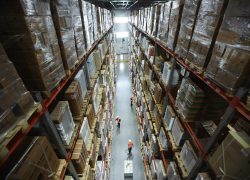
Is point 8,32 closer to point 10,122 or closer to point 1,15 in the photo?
point 1,15

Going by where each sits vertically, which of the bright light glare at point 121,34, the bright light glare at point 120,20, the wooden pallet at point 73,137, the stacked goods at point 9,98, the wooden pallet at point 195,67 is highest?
the stacked goods at point 9,98

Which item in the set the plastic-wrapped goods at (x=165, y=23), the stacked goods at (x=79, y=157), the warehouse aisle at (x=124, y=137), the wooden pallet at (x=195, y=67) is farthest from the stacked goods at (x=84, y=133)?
the warehouse aisle at (x=124, y=137)

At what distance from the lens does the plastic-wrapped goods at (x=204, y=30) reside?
2.09 metres

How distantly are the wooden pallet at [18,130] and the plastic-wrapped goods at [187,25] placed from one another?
2.58 m

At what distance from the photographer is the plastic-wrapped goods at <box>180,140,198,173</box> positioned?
2687mm

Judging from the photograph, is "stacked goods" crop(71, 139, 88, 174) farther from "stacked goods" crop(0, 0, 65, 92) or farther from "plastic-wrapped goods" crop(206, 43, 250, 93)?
"plastic-wrapped goods" crop(206, 43, 250, 93)

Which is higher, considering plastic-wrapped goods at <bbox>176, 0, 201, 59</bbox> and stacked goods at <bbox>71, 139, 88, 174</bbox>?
plastic-wrapped goods at <bbox>176, 0, 201, 59</bbox>

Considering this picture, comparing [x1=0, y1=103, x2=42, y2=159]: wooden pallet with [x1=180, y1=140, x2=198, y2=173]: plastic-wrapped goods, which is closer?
[x1=0, y1=103, x2=42, y2=159]: wooden pallet

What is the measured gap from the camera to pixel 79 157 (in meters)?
2.87

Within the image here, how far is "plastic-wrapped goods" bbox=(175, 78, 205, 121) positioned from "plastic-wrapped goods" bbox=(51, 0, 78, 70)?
82.1 inches

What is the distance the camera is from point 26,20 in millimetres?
1607

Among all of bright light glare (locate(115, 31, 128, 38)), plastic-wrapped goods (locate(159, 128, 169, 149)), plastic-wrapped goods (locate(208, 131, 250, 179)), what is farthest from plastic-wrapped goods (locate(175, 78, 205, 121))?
bright light glare (locate(115, 31, 128, 38))

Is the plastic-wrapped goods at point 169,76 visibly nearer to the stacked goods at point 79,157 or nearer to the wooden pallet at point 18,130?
the stacked goods at point 79,157

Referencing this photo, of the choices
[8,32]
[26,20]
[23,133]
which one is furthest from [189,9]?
[23,133]
